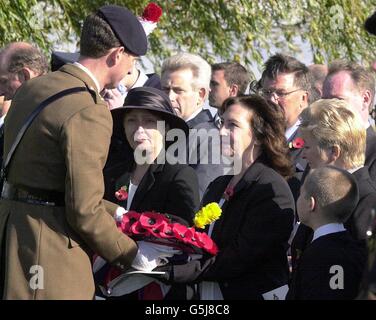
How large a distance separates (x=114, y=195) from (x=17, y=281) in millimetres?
1100

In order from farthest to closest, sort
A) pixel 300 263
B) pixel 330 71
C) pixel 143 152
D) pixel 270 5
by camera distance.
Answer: pixel 270 5 < pixel 330 71 < pixel 143 152 < pixel 300 263

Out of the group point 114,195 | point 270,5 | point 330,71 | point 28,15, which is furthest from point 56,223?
point 270,5

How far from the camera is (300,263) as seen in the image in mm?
4988

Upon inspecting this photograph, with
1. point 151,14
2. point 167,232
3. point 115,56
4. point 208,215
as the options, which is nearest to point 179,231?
point 167,232

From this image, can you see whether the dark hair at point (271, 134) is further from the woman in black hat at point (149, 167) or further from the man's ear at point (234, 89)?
the man's ear at point (234, 89)

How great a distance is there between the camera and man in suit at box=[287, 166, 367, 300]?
190 inches

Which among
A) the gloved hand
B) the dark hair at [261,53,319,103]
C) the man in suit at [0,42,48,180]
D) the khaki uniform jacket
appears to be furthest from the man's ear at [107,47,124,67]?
the dark hair at [261,53,319,103]

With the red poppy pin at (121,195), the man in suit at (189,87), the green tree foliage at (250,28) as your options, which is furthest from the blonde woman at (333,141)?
the green tree foliage at (250,28)

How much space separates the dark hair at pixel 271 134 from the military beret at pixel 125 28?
3.21 feet

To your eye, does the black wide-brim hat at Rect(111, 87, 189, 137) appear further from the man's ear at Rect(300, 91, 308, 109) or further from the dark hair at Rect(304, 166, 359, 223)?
the man's ear at Rect(300, 91, 308, 109)

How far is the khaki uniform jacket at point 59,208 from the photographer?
15.4 ft
